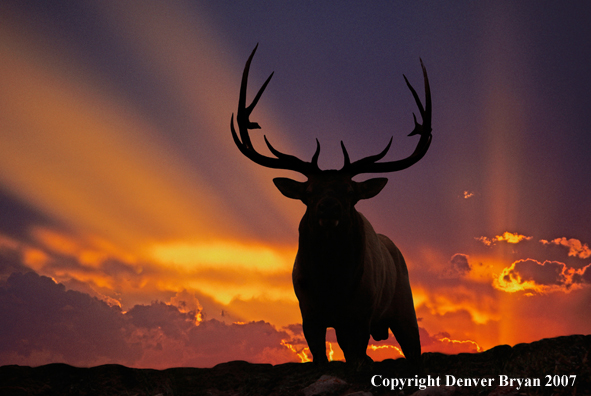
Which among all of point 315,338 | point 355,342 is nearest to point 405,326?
point 355,342

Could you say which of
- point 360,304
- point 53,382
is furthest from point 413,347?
point 53,382

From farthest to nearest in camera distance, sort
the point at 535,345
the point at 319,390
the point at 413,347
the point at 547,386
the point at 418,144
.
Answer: the point at 413,347 → the point at 418,144 → the point at 535,345 → the point at 319,390 → the point at 547,386

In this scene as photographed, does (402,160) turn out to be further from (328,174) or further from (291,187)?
(291,187)

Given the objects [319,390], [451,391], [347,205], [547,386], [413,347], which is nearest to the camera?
[547,386]

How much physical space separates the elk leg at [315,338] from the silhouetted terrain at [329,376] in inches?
7.8

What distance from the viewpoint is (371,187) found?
6.02 m

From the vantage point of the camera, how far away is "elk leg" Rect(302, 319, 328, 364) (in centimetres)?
570

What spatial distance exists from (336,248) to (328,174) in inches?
38.9

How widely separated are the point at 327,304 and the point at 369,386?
4.54 feet

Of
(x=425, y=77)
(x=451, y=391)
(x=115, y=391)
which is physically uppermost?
(x=425, y=77)

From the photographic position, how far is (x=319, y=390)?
4270mm

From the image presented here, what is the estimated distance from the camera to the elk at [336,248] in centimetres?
539

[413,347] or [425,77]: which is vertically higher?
[425,77]

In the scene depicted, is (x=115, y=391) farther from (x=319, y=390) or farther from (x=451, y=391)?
(x=451, y=391)
